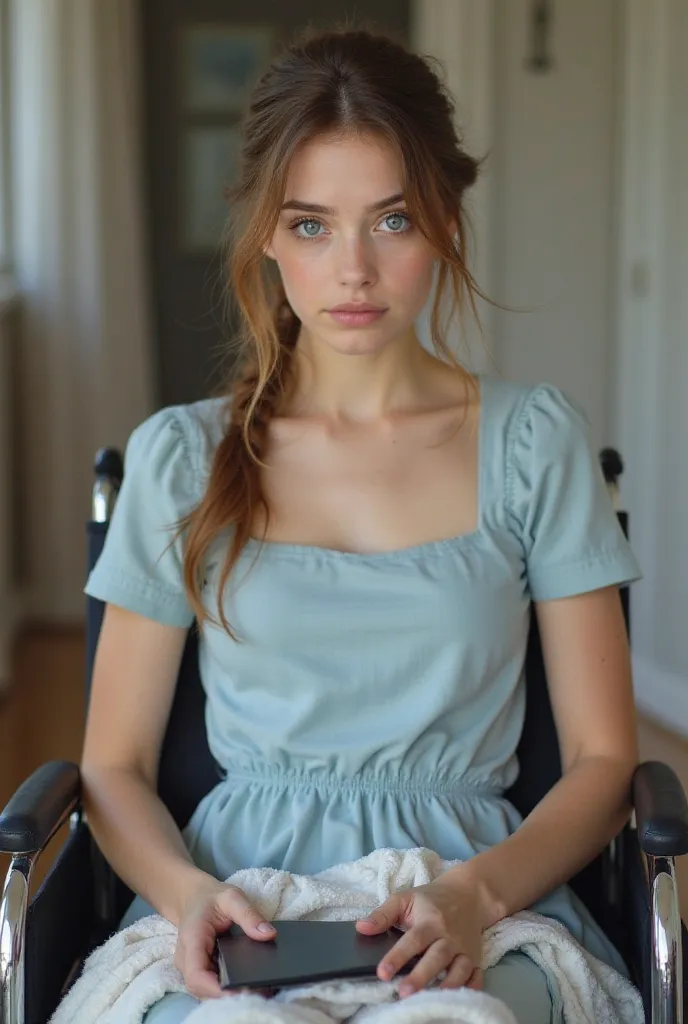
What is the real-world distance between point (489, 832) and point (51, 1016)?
18.6 inches

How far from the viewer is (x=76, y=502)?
451cm

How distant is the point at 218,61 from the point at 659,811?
166 inches

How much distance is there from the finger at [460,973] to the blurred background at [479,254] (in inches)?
97.4

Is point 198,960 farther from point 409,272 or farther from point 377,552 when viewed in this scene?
point 409,272

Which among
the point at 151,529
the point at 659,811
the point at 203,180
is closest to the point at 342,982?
the point at 659,811

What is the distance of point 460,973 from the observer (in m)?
1.16

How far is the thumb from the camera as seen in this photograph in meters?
1.18

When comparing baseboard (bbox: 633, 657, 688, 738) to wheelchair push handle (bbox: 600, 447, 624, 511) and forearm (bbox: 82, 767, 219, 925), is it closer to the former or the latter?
wheelchair push handle (bbox: 600, 447, 624, 511)

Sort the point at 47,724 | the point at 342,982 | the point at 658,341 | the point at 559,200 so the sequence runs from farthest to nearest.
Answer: the point at 559,200 < the point at 658,341 < the point at 47,724 < the point at 342,982

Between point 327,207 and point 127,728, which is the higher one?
point 327,207

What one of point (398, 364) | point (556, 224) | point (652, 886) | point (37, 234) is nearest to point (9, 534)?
point (37, 234)

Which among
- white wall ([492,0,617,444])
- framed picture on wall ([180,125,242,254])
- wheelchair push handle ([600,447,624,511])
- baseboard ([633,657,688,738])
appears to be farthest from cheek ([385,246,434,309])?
framed picture on wall ([180,125,242,254])

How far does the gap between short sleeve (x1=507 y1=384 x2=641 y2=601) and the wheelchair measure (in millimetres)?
124

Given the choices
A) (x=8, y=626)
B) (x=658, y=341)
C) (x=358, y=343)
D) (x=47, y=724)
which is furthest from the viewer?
(x=8, y=626)
